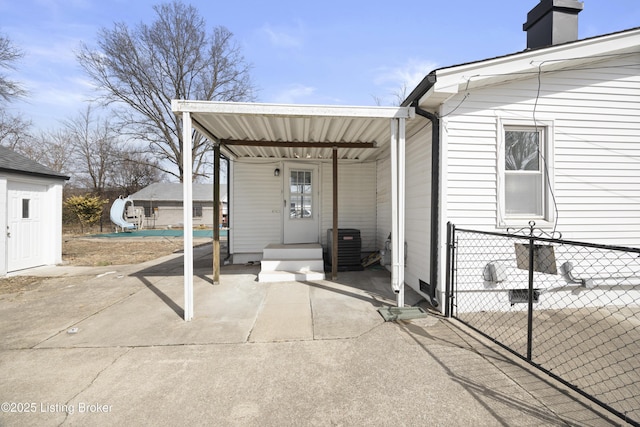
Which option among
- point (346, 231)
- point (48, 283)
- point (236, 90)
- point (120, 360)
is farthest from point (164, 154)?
point (120, 360)

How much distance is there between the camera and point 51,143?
2466 centimetres

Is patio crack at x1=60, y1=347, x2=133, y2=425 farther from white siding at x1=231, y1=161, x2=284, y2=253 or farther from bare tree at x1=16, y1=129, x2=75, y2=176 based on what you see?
bare tree at x1=16, y1=129, x2=75, y2=176

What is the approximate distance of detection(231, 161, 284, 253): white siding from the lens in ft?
23.2

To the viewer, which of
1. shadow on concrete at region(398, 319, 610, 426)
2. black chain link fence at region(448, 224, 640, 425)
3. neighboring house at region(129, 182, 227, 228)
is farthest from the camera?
neighboring house at region(129, 182, 227, 228)

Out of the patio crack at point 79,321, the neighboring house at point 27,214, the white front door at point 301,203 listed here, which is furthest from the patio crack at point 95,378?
the neighboring house at point 27,214

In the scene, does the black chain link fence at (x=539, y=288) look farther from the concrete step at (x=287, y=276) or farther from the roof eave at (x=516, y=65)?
the concrete step at (x=287, y=276)

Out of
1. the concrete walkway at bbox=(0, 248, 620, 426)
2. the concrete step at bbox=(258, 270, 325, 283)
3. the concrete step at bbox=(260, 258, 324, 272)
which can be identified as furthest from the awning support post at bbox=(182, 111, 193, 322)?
the concrete step at bbox=(260, 258, 324, 272)

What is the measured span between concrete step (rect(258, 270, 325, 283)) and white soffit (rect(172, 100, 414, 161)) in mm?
2558

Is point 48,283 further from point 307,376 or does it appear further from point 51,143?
point 51,143

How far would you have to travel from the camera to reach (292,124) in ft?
15.1

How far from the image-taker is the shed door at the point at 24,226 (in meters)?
6.16

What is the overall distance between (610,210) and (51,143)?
3579cm

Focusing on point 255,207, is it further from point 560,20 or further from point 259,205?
point 560,20

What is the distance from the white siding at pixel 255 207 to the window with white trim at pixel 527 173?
4833 millimetres
